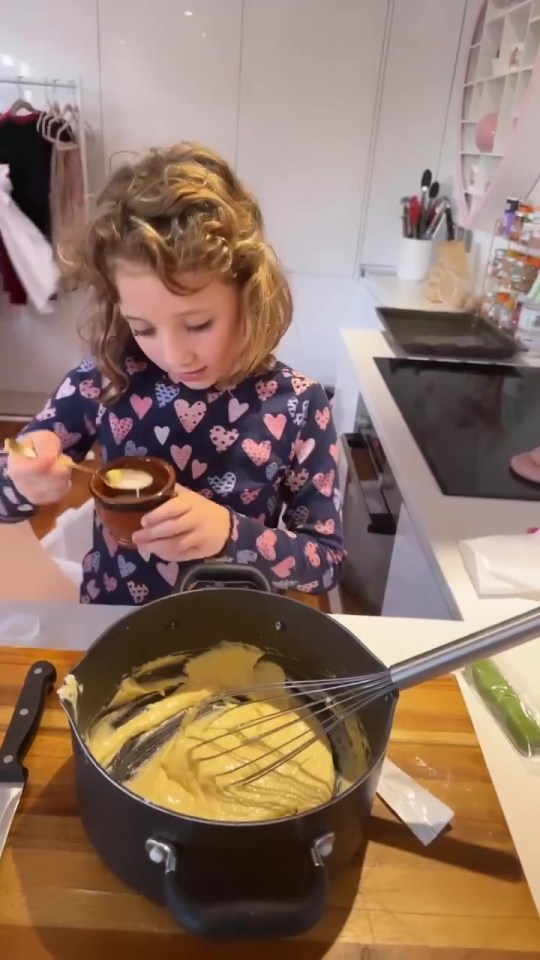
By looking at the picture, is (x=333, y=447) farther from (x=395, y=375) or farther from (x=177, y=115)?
(x=177, y=115)

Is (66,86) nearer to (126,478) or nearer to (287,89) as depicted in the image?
(287,89)

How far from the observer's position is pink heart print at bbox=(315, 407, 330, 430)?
873 millimetres

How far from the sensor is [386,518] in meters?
1.25

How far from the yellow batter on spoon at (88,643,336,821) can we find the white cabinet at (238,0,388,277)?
93.1 inches

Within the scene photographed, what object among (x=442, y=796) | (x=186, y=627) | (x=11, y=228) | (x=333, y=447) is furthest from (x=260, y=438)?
(x=11, y=228)

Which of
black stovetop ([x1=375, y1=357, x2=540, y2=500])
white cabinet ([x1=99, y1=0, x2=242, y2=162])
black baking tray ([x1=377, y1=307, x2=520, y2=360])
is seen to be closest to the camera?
black stovetop ([x1=375, y1=357, x2=540, y2=500])

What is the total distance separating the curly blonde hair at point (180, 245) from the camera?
0.69 metres

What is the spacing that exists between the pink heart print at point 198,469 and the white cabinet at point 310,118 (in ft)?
6.77

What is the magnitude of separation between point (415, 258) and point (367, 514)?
1.34m

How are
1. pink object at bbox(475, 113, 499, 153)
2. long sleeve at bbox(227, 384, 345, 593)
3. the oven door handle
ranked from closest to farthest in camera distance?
long sleeve at bbox(227, 384, 345, 593) < the oven door handle < pink object at bbox(475, 113, 499, 153)

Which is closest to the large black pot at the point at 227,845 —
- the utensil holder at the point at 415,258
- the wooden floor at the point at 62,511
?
the wooden floor at the point at 62,511

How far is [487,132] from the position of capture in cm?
202

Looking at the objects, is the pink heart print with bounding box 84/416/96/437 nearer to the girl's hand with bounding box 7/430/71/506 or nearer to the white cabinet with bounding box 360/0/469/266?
the girl's hand with bounding box 7/430/71/506

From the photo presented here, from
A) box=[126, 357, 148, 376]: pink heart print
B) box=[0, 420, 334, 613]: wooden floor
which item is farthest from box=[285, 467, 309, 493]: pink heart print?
box=[0, 420, 334, 613]: wooden floor
